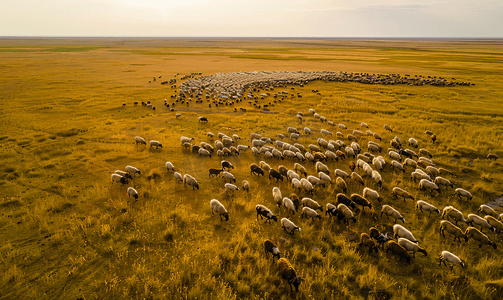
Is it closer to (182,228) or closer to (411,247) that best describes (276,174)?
(182,228)

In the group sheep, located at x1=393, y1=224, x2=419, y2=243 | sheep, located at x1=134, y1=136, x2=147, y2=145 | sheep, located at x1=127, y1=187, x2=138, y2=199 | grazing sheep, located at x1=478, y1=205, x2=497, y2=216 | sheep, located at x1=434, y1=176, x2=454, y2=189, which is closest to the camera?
sheep, located at x1=393, y1=224, x2=419, y2=243

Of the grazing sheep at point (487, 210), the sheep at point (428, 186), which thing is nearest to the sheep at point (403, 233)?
the sheep at point (428, 186)

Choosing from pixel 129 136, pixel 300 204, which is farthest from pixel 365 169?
pixel 129 136

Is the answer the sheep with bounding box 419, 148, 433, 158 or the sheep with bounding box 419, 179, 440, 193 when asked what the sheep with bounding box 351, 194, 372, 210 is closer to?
the sheep with bounding box 419, 179, 440, 193

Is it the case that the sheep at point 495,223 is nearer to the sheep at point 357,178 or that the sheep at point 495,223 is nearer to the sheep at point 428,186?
the sheep at point 428,186

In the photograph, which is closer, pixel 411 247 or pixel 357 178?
pixel 411 247

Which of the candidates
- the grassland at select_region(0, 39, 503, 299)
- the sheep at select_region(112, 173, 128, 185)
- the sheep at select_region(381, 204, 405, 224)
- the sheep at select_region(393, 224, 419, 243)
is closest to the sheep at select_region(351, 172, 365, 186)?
the grassland at select_region(0, 39, 503, 299)

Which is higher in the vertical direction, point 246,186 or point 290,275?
point 246,186

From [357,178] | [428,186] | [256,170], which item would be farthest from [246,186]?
[428,186]
